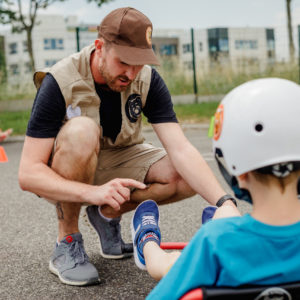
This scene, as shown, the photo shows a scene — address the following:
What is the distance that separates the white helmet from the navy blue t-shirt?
139 centimetres

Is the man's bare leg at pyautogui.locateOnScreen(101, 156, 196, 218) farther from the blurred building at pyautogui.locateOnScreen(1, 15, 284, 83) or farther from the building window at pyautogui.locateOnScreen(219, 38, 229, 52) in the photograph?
the building window at pyautogui.locateOnScreen(219, 38, 229, 52)

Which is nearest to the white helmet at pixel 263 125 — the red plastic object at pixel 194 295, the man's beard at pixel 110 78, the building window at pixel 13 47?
the red plastic object at pixel 194 295

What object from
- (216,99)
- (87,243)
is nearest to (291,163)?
(87,243)

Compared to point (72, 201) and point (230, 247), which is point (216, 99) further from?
point (230, 247)

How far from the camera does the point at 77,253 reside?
2.81m

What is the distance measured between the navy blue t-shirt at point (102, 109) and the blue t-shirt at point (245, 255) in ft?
4.84

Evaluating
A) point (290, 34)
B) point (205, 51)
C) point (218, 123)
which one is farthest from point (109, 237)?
point (290, 34)

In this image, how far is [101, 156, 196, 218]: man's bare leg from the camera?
3043 mm

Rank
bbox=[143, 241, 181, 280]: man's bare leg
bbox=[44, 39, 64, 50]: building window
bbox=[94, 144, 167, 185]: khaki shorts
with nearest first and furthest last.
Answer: bbox=[143, 241, 181, 280]: man's bare leg < bbox=[94, 144, 167, 185]: khaki shorts < bbox=[44, 39, 64, 50]: building window

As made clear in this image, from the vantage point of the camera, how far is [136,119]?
3119mm

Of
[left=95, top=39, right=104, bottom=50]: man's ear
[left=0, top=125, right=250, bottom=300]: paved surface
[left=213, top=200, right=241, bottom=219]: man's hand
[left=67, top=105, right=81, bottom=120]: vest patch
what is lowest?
[left=0, top=125, right=250, bottom=300]: paved surface

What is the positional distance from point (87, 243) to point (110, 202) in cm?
108

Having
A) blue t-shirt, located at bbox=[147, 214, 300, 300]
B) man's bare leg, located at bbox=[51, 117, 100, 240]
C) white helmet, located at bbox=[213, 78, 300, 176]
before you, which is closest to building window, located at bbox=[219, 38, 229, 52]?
man's bare leg, located at bbox=[51, 117, 100, 240]

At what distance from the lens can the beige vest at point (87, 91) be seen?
2.80m
